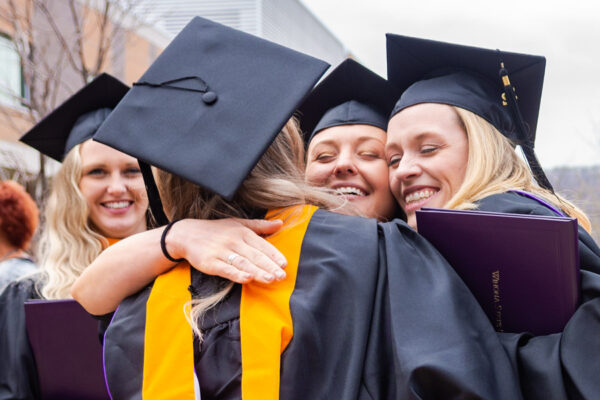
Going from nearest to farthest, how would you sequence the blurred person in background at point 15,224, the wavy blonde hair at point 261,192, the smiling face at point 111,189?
the wavy blonde hair at point 261,192 < the smiling face at point 111,189 < the blurred person in background at point 15,224

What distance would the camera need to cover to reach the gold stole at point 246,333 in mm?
1369

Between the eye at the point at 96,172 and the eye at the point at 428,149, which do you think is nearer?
the eye at the point at 428,149

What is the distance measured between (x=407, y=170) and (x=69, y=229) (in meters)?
2.09

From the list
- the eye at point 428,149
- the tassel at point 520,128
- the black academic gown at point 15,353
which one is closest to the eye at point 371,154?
the eye at point 428,149

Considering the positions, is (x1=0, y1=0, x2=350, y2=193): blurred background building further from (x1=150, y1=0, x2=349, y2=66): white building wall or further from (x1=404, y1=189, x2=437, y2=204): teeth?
(x1=404, y1=189, x2=437, y2=204): teeth

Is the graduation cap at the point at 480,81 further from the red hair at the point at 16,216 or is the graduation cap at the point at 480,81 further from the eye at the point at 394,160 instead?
the red hair at the point at 16,216

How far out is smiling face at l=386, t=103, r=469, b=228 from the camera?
82.3 inches

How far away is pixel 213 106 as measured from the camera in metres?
1.58

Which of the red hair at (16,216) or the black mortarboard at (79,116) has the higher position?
the black mortarboard at (79,116)

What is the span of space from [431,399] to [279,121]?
0.82m

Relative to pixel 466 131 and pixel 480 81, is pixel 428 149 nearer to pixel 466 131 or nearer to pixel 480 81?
pixel 466 131

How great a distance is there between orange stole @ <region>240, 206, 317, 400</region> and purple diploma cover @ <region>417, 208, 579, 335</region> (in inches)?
15.8

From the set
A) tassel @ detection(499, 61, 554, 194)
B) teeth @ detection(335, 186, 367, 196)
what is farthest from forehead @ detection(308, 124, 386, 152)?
tassel @ detection(499, 61, 554, 194)

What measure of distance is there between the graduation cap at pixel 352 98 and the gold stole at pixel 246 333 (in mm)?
1329
